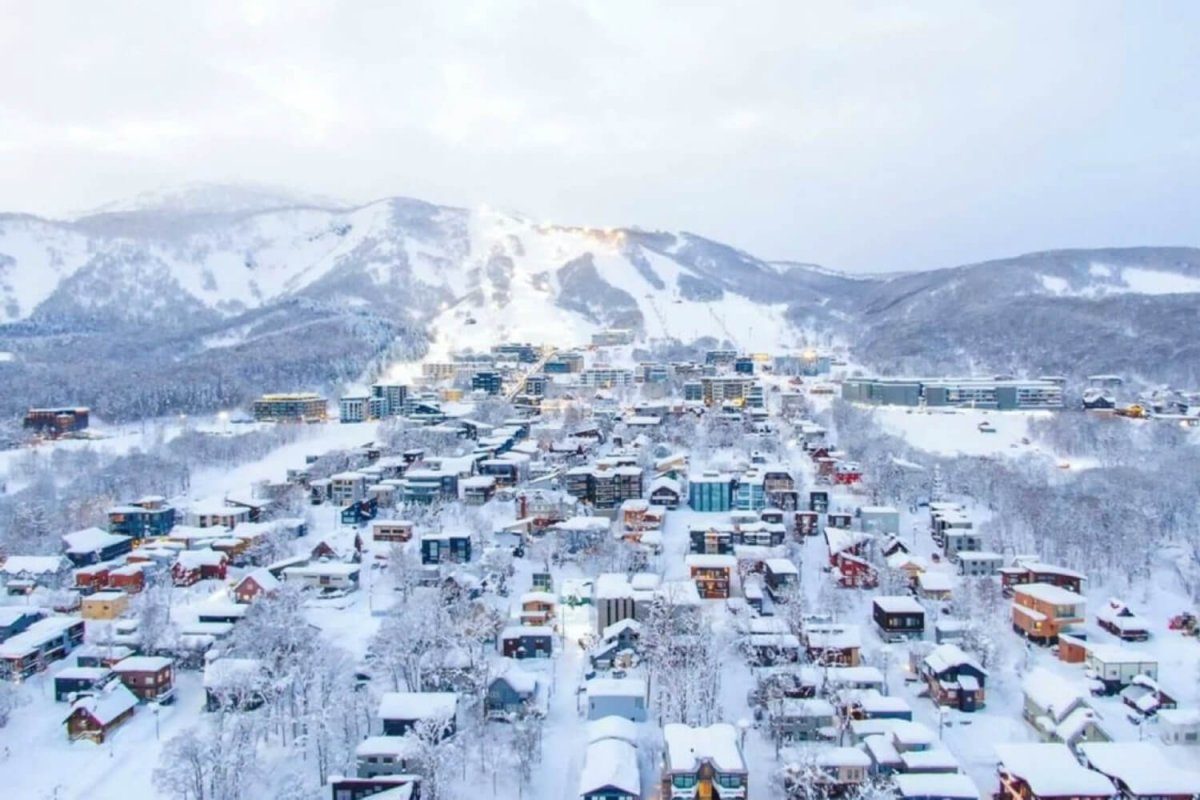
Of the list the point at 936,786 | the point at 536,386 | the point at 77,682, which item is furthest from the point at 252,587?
the point at 536,386

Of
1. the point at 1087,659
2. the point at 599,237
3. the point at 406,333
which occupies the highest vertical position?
the point at 599,237

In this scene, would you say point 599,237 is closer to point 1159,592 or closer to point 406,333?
point 406,333

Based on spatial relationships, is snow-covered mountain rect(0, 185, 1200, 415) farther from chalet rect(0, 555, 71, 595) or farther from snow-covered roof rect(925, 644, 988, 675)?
snow-covered roof rect(925, 644, 988, 675)

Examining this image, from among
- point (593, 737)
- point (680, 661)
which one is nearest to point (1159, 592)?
point (680, 661)

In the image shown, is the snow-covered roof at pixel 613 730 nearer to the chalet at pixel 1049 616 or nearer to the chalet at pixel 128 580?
the chalet at pixel 1049 616

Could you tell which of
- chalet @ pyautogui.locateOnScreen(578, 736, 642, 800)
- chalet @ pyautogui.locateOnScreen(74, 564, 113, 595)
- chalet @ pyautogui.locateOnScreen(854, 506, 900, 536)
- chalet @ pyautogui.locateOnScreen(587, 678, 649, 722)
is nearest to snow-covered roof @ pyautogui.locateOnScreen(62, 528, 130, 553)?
chalet @ pyautogui.locateOnScreen(74, 564, 113, 595)

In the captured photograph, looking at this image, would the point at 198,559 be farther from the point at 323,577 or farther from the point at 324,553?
the point at 323,577

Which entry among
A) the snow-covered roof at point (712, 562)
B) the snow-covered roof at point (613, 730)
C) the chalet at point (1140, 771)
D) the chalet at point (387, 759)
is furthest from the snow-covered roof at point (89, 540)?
the chalet at point (1140, 771)
